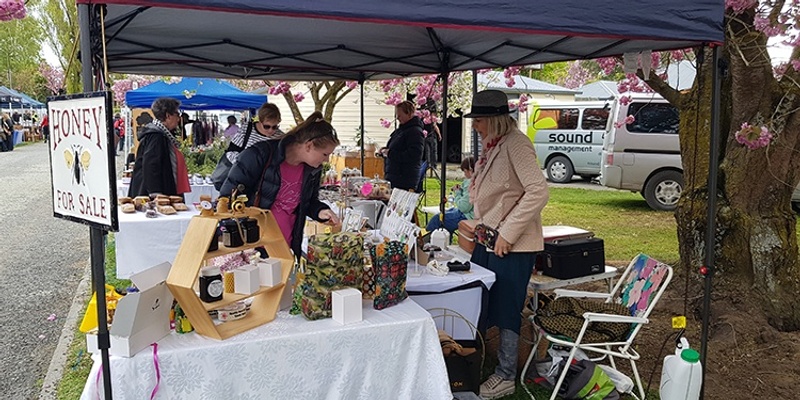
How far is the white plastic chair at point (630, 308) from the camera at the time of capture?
10.0ft

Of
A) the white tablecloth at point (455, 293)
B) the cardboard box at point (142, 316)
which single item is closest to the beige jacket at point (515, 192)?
the white tablecloth at point (455, 293)

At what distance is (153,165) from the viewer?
498 centimetres

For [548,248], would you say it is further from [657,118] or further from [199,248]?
[657,118]

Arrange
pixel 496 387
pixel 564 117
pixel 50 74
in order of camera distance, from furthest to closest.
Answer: pixel 50 74, pixel 564 117, pixel 496 387

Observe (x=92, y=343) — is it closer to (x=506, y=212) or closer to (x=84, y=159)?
(x=84, y=159)

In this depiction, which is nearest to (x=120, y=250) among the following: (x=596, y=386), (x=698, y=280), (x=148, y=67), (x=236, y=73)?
(x=148, y=67)

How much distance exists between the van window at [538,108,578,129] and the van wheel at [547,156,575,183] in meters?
0.76

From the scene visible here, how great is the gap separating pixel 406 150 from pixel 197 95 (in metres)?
4.92

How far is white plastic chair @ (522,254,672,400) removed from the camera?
120 inches

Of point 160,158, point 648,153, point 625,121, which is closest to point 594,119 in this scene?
point 648,153

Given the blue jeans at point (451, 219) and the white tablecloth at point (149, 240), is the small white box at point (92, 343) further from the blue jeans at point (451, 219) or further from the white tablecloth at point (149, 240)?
the blue jeans at point (451, 219)

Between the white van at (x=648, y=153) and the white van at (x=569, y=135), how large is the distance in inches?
119

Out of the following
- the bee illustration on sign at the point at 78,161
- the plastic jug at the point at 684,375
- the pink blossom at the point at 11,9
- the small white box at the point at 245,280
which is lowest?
the plastic jug at the point at 684,375

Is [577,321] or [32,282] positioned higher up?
[577,321]
